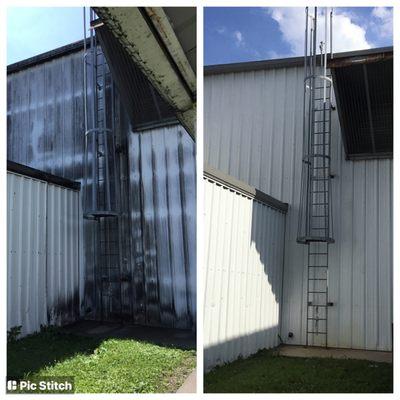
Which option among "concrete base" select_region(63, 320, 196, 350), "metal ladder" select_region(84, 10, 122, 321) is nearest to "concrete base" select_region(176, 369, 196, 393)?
"concrete base" select_region(63, 320, 196, 350)

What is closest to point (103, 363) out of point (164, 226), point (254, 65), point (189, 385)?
point (189, 385)

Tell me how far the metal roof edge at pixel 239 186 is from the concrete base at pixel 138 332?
192 cm

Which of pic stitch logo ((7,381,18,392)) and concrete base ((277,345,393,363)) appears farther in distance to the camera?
concrete base ((277,345,393,363))

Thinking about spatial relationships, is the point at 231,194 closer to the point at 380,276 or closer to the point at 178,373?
the point at 178,373

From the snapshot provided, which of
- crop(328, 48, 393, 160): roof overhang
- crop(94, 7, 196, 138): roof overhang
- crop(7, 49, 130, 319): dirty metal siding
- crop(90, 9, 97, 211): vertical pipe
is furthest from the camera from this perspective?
crop(7, 49, 130, 319): dirty metal siding

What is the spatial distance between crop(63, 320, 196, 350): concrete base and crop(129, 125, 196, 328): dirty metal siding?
0.84ft

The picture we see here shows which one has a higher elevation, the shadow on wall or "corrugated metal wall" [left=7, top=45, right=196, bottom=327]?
"corrugated metal wall" [left=7, top=45, right=196, bottom=327]

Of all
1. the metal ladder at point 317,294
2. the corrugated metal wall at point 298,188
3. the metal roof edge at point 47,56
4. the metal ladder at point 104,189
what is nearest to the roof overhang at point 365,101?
the corrugated metal wall at point 298,188

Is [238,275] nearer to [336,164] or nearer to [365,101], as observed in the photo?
[336,164]

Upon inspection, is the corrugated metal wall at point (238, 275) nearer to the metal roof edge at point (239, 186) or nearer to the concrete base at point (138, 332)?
the metal roof edge at point (239, 186)

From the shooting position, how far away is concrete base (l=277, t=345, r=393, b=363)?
228 inches

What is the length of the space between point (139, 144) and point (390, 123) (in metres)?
3.54

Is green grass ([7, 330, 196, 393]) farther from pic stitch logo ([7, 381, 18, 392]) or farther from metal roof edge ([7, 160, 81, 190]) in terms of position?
metal roof edge ([7, 160, 81, 190])

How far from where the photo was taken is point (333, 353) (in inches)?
239
